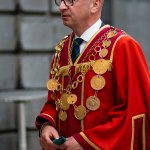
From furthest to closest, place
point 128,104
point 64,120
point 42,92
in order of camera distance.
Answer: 1. point 42,92
2. point 64,120
3. point 128,104

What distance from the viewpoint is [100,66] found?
8.54ft

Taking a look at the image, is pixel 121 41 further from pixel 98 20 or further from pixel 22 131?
pixel 22 131

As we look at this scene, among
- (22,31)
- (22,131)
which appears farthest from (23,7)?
(22,131)

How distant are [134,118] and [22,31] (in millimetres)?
3012

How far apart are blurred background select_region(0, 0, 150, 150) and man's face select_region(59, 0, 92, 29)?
2.72 m

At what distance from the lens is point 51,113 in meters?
2.85

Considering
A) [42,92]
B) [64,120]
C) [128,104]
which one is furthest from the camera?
[42,92]

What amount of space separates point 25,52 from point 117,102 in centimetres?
296

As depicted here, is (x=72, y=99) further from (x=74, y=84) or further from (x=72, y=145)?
(x=72, y=145)

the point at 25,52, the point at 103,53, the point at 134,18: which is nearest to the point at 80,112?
the point at 103,53

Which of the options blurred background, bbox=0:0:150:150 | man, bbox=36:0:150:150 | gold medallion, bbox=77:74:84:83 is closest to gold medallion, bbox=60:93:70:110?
man, bbox=36:0:150:150

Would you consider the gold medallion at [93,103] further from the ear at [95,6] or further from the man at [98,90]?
the ear at [95,6]

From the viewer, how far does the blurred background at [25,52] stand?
5352mm

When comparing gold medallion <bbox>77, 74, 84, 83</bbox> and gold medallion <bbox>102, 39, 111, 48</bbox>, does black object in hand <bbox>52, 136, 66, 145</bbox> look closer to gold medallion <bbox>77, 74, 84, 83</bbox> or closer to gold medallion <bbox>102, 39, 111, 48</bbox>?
gold medallion <bbox>77, 74, 84, 83</bbox>
